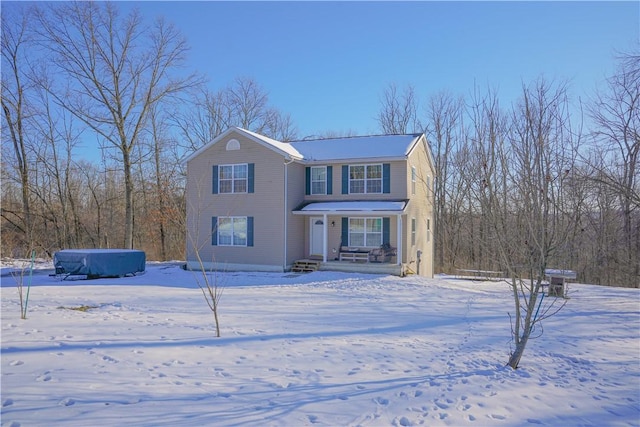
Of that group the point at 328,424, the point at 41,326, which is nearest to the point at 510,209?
the point at 328,424

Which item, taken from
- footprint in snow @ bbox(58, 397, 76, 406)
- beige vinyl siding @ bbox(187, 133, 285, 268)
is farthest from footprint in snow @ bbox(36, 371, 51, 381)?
beige vinyl siding @ bbox(187, 133, 285, 268)

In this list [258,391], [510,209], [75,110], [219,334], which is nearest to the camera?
[258,391]

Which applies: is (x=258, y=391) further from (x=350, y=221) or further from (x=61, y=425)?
(x=350, y=221)

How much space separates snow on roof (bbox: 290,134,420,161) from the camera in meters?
17.4

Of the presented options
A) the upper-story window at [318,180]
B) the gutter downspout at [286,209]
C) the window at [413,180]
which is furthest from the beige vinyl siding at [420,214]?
the gutter downspout at [286,209]

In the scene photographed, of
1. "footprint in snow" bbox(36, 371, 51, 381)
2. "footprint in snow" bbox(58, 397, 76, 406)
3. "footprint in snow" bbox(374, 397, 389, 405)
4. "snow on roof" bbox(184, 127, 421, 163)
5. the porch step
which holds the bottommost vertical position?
"footprint in snow" bbox(374, 397, 389, 405)

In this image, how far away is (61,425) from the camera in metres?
3.45

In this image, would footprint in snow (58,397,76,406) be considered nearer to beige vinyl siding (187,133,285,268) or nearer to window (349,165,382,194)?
beige vinyl siding (187,133,285,268)

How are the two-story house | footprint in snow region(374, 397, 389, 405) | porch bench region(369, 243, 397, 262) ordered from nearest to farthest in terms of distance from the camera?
1. footprint in snow region(374, 397, 389, 405)
2. porch bench region(369, 243, 397, 262)
3. the two-story house

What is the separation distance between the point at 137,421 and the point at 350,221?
14.5 meters

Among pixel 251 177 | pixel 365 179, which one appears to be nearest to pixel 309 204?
pixel 365 179

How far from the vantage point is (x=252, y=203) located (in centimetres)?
1781

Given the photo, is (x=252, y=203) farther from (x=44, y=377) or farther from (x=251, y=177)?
(x=44, y=377)

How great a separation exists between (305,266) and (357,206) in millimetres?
3511
